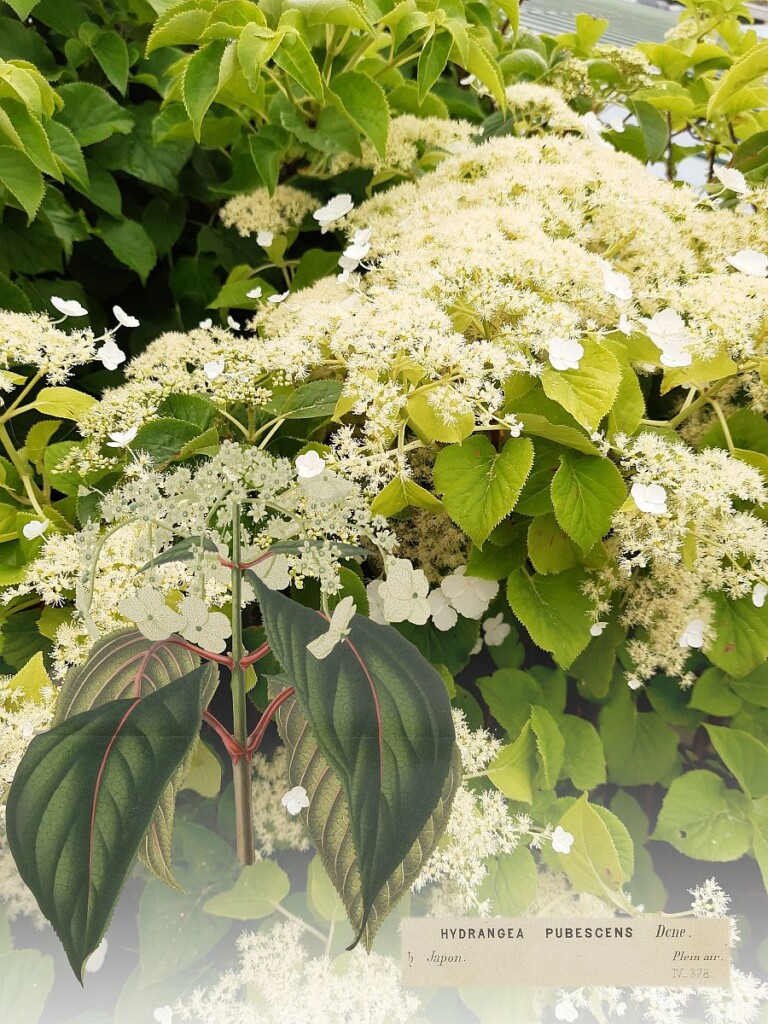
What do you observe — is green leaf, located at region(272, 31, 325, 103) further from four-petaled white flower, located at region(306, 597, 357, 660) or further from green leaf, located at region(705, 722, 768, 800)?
green leaf, located at region(705, 722, 768, 800)

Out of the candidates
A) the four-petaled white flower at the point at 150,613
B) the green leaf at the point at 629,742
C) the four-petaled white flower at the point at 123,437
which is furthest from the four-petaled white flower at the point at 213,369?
the green leaf at the point at 629,742

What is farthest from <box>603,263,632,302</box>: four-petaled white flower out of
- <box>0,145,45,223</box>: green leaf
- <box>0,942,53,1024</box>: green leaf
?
<box>0,942,53,1024</box>: green leaf

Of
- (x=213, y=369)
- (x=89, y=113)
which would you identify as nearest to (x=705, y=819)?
(x=213, y=369)

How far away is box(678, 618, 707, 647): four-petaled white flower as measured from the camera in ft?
1.72

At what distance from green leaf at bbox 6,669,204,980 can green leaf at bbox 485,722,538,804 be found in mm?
214

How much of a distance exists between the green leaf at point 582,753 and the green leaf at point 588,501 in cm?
15

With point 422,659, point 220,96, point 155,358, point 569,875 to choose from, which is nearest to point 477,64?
point 220,96

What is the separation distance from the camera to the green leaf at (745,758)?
1.81 ft

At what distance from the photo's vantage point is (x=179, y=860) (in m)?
0.51

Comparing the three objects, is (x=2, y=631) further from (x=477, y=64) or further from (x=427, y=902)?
(x=477, y=64)

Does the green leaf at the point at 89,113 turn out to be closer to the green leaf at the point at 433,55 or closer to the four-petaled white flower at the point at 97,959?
the green leaf at the point at 433,55

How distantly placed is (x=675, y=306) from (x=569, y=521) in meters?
0.19

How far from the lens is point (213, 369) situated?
1.79 ft

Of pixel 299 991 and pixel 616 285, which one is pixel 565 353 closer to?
pixel 616 285
